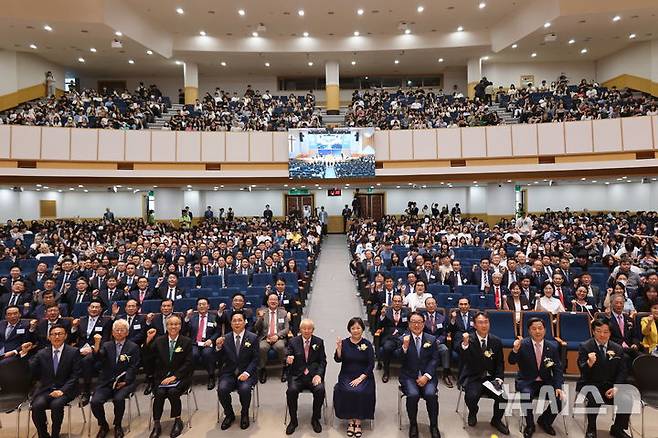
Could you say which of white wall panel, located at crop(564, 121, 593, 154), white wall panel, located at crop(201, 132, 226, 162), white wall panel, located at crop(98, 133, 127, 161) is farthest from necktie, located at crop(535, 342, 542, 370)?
white wall panel, located at crop(98, 133, 127, 161)

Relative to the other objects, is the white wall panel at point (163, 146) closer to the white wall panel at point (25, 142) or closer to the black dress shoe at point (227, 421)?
the white wall panel at point (25, 142)

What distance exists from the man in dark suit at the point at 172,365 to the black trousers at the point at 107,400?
1.02ft

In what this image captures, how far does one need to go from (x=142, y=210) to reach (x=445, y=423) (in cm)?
1975

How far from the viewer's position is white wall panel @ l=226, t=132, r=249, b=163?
16.2 m

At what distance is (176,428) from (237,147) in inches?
521

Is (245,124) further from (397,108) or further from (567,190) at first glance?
(567,190)

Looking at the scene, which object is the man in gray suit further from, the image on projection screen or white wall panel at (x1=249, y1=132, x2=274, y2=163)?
white wall panel at (x1=249, y1=132, x2=274, y2=163)

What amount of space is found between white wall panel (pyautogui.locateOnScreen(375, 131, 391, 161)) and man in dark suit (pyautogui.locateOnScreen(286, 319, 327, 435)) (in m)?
12.4

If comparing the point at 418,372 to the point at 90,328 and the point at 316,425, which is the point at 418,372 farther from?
the point at 90,328

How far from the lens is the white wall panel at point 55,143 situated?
14.6 meters

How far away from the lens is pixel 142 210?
20.8 m

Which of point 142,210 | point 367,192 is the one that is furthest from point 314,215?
point 142,210

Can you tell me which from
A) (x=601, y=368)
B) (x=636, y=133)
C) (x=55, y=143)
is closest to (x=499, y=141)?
(x=636, y=133)

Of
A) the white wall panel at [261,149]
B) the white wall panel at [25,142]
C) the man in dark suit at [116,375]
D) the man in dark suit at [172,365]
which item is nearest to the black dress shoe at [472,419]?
the man in dark suit at [172,365]
